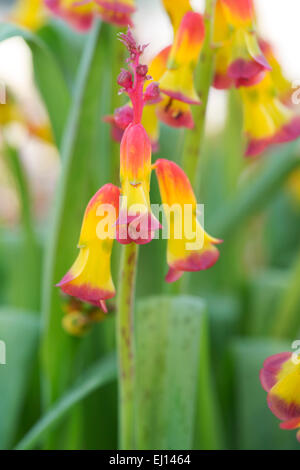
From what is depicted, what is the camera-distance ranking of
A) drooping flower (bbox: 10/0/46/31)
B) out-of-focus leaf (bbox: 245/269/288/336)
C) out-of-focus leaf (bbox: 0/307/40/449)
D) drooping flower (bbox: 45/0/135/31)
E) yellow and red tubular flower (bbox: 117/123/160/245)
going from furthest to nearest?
1. out-of-focus leaf (bbox: 245/269/288/336)
2. drooping flower (bbox: 10/0/46/31)
3. out-of-focus leaf (bbox: 0/307/40/449)
4. drooping flower (bbox: 45/0/135/31)
5. yellow and red tubular flower (bbox: 117/123/160/245)

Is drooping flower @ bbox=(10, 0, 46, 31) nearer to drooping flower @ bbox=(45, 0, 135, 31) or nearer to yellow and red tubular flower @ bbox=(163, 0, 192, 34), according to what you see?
drooping flower @ bbox=(45, 0, 135, 31)

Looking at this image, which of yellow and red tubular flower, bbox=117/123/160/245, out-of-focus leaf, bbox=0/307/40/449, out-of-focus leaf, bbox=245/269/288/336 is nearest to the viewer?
yellow and red tubular flower, bbox=117/123/160/245

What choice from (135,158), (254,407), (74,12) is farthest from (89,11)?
(254,407)

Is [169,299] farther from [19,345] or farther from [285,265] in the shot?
[285,265]

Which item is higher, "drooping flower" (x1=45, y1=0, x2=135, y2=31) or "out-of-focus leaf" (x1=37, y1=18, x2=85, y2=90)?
"out-of-focus leaf" (x1=37, y1=18, x2=85, y2=90)

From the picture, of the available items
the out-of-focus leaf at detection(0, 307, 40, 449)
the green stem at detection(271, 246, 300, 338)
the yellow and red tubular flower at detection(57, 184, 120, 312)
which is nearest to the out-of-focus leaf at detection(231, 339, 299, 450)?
the green stem at detection(271, 246, 300, 338)

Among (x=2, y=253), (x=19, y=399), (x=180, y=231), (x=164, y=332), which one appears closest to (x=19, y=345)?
(x=19, y=399)

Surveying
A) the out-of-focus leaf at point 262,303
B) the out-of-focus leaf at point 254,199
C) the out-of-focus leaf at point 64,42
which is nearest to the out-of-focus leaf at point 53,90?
the out-of-focus leaf at point 64,42
